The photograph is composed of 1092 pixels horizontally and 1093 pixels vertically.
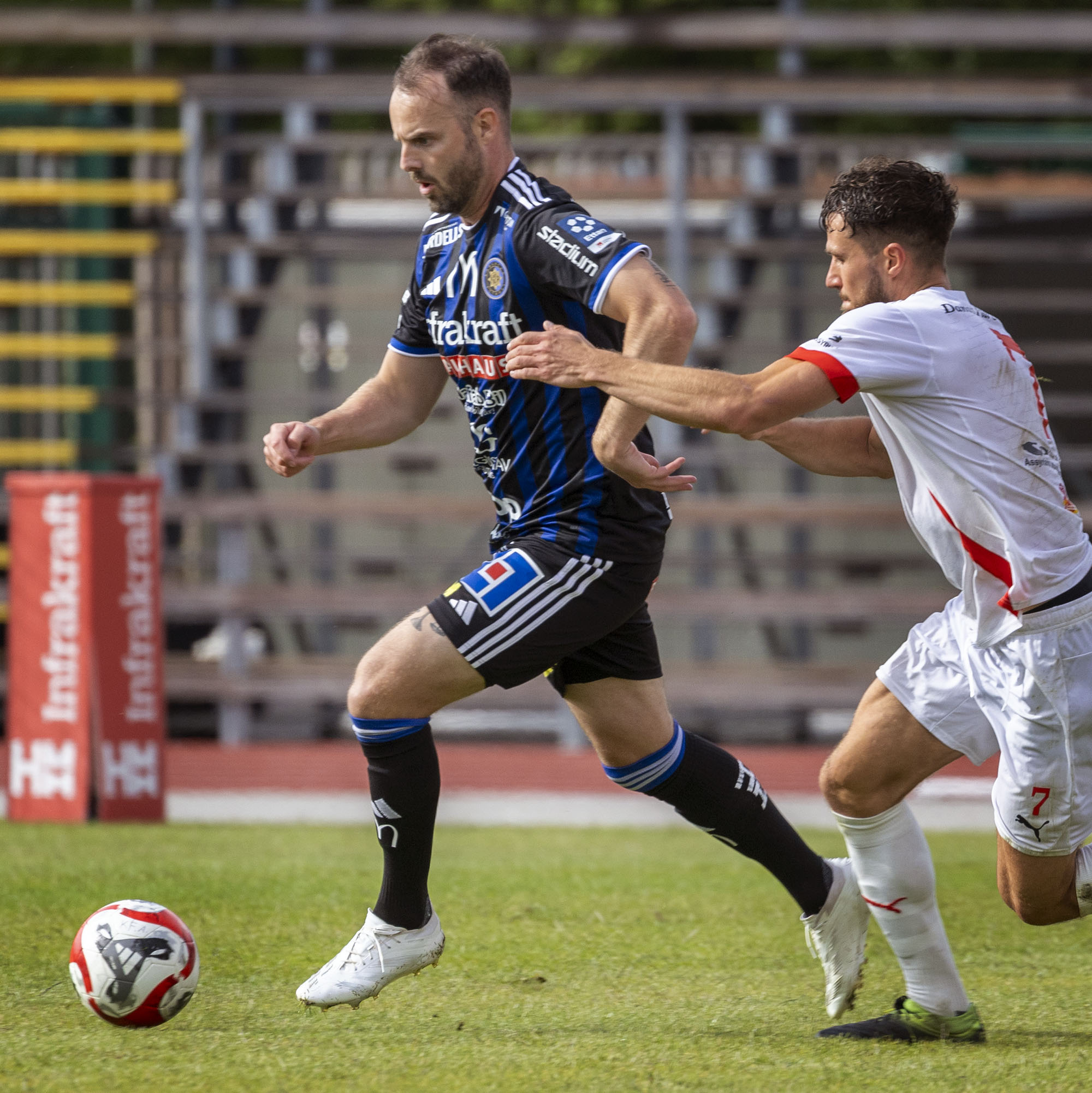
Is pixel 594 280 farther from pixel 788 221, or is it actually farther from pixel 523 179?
pixel 788 221

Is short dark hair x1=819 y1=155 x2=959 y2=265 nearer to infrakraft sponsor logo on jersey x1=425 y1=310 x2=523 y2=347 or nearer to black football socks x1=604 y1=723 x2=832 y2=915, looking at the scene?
infrakraft sponsor logo on jersey x1=425 y1=310 x2=523 y2=347

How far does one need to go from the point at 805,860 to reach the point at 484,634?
1.17m

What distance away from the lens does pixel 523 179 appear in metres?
4.24

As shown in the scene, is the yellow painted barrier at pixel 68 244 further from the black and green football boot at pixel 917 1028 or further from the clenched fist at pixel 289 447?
the black and green football boot at pixel 917 1028

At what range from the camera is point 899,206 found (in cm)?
379

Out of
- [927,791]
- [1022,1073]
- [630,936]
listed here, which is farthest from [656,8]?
[1022,1073]

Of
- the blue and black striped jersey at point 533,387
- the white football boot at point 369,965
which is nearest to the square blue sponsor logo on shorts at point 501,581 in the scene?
the blue and black striped jersey at point 533,387

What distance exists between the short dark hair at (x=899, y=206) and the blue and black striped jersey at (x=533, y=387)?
0.52 m

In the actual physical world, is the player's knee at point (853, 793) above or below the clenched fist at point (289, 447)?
below

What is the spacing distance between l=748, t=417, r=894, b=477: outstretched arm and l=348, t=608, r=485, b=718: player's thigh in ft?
3.19

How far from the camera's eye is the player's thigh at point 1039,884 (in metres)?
3.86

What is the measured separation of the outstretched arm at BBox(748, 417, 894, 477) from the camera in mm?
4121

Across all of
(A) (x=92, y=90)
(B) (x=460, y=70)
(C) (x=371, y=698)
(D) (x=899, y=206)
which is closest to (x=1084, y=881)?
(D) (x=899, y=206)

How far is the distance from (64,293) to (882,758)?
10.9 m
